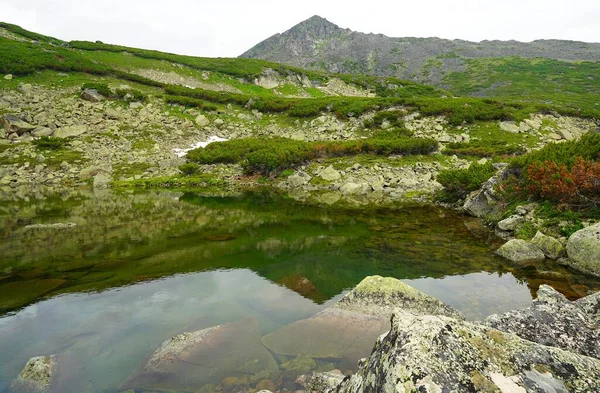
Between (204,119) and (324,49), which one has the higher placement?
(324,49)

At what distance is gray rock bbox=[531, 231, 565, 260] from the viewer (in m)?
14.6

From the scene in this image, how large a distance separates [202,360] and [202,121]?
5420cm

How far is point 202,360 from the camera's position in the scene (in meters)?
7.94

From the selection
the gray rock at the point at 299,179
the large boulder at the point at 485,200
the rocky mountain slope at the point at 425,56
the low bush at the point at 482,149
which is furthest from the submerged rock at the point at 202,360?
the rocky mountain slope at the point at 425,56

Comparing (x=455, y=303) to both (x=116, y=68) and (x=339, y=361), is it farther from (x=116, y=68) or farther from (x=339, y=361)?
(x=116, y=68)

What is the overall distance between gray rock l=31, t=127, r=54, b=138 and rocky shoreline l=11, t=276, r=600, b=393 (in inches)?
1988

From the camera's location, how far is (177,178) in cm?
4200

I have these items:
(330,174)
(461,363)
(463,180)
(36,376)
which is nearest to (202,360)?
(36,376)

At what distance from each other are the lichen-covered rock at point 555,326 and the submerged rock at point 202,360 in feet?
15.9

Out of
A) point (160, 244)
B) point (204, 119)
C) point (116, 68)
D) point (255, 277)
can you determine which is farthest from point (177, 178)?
point (116, 68)

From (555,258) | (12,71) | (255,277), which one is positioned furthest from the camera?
(12,71)

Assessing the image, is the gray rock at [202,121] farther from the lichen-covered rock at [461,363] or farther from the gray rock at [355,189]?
the lichen-covered rock at [461,363]

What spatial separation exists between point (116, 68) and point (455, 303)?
81973 millimetres

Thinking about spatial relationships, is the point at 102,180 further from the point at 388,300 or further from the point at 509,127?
the point at 509,127
